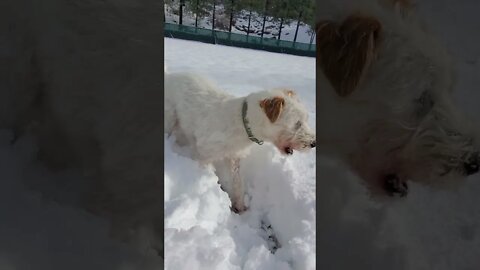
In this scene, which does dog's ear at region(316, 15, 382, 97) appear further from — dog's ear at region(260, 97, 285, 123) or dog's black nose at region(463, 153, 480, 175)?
dog's ear at region(260, 97, 285, 123)

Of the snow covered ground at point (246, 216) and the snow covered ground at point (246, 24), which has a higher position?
the snow covered ground at point (246, 216)

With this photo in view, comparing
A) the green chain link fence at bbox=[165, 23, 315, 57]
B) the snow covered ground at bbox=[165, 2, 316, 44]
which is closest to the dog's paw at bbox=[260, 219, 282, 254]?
the green chain link fence at bbox=[165, 23, 315, 57]

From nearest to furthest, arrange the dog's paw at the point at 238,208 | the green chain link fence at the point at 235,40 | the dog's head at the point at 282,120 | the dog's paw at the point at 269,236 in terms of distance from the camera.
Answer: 1. the dog's paw at the point at 269,236
2. the dog's head at the point at 282,120
3. the dog's paw at the point at 238,208
4. the green chain link fence at the point at 235,40

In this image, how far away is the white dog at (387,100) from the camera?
1.79 ft

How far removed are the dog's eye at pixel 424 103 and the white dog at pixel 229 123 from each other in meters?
1.21

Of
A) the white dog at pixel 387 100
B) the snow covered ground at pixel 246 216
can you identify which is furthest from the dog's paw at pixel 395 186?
the snow covered ground at pixel 246 216

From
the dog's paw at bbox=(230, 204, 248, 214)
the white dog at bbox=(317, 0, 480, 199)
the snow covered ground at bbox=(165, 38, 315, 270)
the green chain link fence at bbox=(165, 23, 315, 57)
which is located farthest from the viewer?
the green chain link fence at bbox=(165, 23, 315, 57)

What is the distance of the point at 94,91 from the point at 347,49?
30 centimetres

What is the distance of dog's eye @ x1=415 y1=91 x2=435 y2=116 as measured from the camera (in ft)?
1.81

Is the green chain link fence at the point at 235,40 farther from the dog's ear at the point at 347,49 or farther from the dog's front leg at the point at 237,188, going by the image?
the dog's ear at the point at 347,49

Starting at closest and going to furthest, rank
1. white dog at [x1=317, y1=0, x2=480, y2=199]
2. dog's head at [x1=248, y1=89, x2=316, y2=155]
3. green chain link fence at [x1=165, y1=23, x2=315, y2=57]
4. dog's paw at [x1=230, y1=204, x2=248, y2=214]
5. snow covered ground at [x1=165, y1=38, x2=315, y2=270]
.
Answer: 1. white dog at [x1=317, y1=0, x2=480, y2=199]
2. snow covered ground at [x1=165, y1=38, x2=315, y2=270]
3. dog's head at [x1=248, y1=89, x2=316, y2=155]
4. dog's paw at [x1=230, y1=204, x2=248, y2=214]
5. green chain link fence at [x1=165, y1=23, x2=315, y2=57]

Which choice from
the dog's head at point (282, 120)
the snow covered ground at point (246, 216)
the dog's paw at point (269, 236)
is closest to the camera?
the snow covered ground at point (246, 216)

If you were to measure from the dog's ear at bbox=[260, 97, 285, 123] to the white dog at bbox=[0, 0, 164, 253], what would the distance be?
1176 millimetres

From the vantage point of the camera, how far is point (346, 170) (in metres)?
0.59
